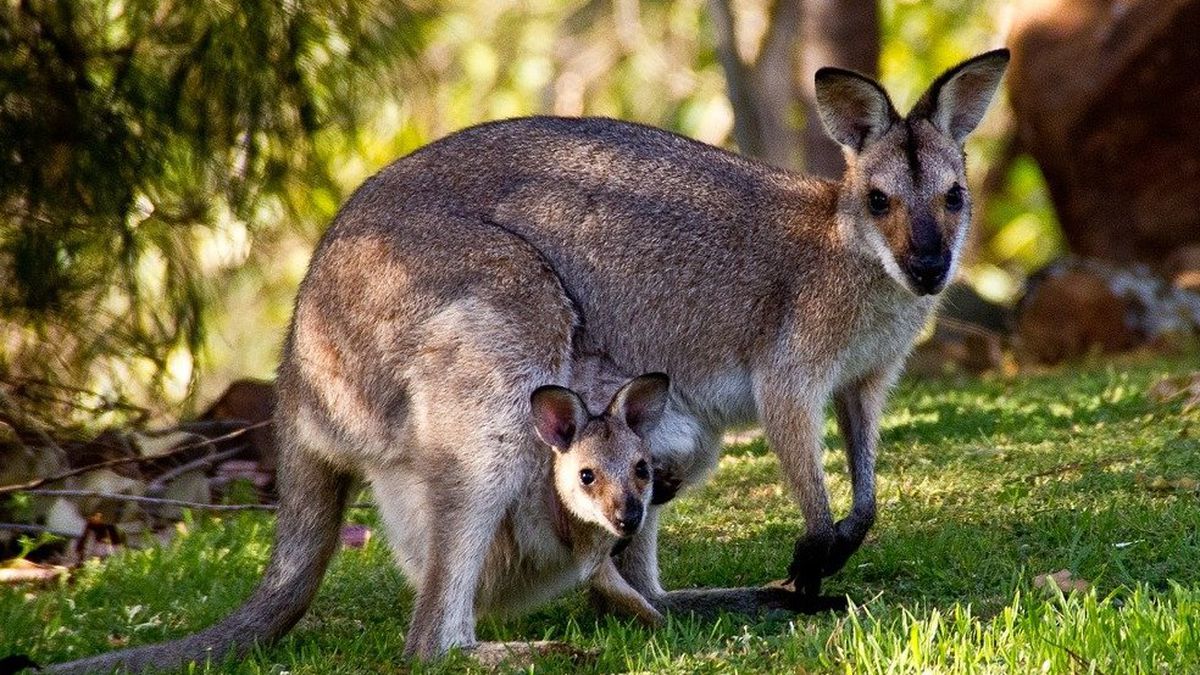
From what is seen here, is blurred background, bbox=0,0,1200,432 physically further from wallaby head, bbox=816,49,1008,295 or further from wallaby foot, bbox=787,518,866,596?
wallaby foot, bbox=787,518,866,596

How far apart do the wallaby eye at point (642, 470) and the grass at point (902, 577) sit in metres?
0.46

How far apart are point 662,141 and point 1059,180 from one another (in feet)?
23.5

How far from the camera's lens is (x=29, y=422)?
7.42m

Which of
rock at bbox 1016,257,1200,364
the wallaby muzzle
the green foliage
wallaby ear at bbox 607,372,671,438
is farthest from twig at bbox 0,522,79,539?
rock at bbox 1016,257,1200,364

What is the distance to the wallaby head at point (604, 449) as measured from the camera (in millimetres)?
5008

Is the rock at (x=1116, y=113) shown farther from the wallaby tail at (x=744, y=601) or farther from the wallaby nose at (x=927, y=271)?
the wallaby tail at (x=744, y=601)

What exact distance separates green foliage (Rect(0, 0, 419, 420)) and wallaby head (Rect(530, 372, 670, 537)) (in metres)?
3.27

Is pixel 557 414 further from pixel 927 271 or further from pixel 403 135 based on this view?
pixel 403 135

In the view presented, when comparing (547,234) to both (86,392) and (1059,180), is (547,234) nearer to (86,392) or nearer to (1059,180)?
(86,392)

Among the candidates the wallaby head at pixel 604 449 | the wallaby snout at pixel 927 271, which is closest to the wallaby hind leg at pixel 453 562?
the wallaby head at pixel 604 449

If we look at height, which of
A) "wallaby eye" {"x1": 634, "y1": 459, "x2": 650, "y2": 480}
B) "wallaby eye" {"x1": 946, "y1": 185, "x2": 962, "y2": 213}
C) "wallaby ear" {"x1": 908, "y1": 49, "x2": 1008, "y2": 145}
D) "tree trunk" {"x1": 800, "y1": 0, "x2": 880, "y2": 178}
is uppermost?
"tree trunk" {"x1": 800, "y1": 0, "x2": 880, "y2": 178}

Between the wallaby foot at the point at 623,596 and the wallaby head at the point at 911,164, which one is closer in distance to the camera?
the wallaby foot at the point at 623,596

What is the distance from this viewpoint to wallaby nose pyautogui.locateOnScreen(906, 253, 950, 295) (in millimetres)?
5383

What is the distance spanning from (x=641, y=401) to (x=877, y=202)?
3.54 ft
